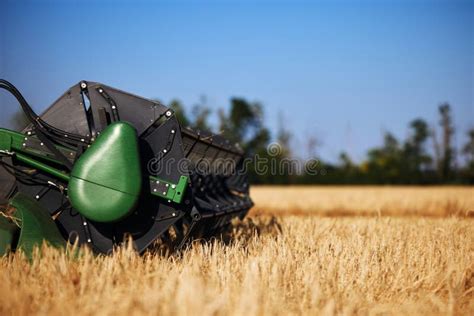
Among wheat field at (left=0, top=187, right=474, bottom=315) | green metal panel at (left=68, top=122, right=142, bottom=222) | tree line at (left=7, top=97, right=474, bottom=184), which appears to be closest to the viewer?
wheat field at (left=0, top=187, right=474, bottom=315)

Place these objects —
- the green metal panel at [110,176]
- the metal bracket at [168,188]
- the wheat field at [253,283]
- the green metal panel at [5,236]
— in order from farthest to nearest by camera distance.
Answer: the green metal panel at [5,236] → the metal bracket at [168,188] → the green metal panel at [110,176] → the wheat field at [253,283]

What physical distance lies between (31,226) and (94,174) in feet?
2.78

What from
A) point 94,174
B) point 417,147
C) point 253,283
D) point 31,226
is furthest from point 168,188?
point 417,147

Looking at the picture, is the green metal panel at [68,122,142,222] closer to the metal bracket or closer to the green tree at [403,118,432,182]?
the metal bracket

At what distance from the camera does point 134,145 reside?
4867 mm

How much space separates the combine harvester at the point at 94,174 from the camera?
485cm

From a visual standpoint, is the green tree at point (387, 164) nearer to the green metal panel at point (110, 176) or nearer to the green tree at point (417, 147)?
the green tree at point (417, 147)

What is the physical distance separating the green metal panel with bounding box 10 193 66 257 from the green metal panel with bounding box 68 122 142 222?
47cm

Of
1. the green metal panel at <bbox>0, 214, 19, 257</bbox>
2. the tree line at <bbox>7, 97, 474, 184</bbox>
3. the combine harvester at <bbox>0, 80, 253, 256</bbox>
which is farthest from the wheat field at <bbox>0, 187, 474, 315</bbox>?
the tree line at <bbox>7, 97, 474, 184</bbox>

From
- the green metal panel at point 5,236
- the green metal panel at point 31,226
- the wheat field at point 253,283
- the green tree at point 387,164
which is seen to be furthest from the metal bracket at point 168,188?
the green tree at point 387,164

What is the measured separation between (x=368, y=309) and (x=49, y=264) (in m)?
2.44

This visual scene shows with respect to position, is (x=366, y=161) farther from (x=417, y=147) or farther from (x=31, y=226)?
(x=31, y=226)

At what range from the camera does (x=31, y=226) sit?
16.6 ft

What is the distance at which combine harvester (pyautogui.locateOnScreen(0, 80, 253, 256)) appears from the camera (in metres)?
4.85
